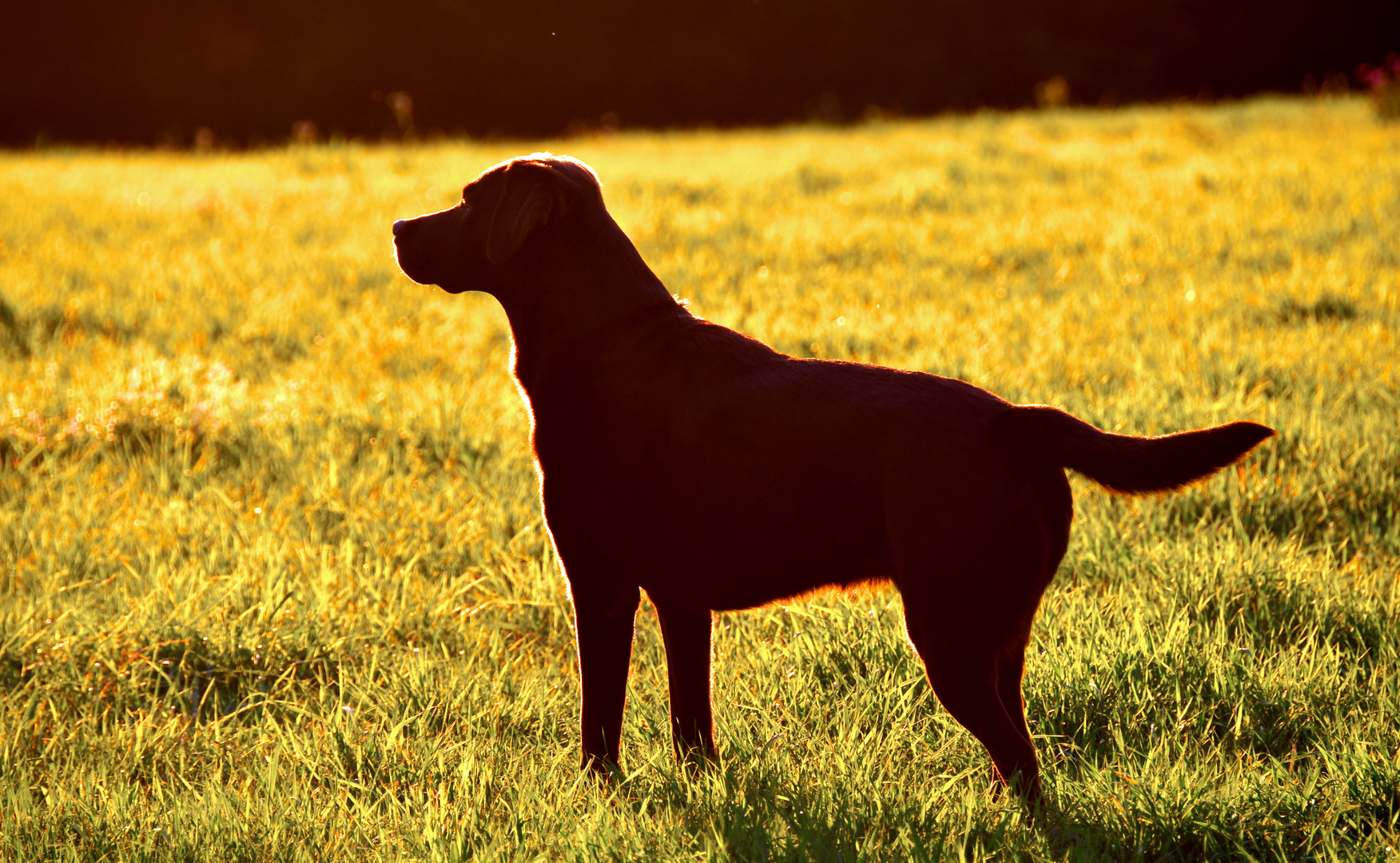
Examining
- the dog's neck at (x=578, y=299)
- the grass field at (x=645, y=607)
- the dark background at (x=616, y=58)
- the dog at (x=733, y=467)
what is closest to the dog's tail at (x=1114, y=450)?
the dog at (x=733, y=467)

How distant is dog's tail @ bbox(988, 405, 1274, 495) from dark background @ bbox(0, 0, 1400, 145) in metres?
23.6

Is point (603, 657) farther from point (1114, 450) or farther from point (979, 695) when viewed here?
point (1114, 450)

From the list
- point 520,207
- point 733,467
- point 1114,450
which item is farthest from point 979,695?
point 520,207

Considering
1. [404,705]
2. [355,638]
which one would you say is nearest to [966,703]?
[404,705]

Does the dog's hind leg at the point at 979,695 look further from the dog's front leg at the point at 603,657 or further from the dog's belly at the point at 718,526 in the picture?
the dog's front leg at the point at 603,657

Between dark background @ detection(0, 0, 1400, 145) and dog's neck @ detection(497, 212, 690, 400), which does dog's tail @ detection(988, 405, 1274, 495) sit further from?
dark background @ detection(0, 0, 1400, 145)

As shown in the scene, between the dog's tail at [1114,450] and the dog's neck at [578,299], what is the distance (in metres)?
0.89

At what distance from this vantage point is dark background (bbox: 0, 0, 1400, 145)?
25.6 metres

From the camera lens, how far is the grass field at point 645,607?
2.47 m

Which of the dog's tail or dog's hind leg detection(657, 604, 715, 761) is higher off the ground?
the dog's tail

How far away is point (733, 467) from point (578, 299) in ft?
2.01

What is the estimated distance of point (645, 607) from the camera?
372 cm

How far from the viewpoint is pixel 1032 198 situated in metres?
9.73

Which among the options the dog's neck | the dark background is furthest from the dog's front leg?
the dark background
